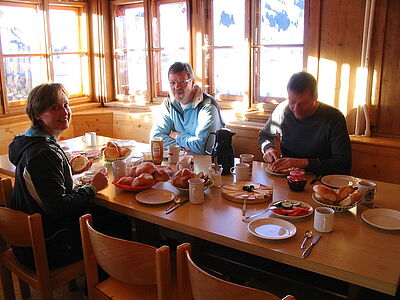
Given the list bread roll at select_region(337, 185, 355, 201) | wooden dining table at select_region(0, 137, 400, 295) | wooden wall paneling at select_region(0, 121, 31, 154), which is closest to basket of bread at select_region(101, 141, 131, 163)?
wooden dining table at select_region(0, 137, 400, 295)

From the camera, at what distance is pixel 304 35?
3.24 metres

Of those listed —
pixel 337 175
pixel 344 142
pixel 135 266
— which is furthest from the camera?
pixel 344 142

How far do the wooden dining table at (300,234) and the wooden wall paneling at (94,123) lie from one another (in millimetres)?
2319

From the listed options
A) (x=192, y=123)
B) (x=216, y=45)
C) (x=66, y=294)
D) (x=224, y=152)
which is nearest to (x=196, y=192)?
(x=224, y=152)

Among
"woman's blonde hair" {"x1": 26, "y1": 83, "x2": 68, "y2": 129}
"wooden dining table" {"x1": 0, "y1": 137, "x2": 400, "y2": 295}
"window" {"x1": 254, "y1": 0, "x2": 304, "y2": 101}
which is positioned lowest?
"wooden dining table" {"x1": 0, "y1": 137, "x2": 400, "y2": 295}

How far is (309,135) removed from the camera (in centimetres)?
251

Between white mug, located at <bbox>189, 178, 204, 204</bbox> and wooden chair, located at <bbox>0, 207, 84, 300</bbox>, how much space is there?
0.64 m

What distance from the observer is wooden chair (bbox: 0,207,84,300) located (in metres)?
1.68

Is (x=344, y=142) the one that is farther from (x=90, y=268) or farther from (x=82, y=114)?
(x=82, y=114)

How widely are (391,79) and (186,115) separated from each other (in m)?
1.53

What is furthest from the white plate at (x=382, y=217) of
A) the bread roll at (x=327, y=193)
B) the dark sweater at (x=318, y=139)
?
the dark sweater at (x=318, y=139)

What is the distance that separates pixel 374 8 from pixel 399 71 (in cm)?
48

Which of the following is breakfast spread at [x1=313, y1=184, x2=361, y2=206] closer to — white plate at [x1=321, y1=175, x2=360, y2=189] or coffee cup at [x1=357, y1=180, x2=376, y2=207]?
coffee cup at [x1=357, y1=180, x2=376, y2=207]

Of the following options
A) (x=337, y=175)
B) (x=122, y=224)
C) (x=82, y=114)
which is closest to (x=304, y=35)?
(x=337, y=175)
